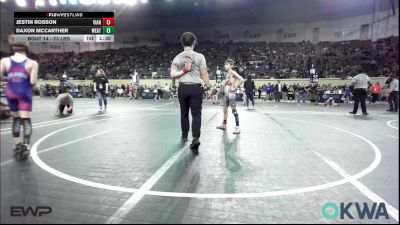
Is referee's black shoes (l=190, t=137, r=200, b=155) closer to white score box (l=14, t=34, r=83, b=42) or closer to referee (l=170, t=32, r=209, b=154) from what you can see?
referee (l=170, t=32, r=209, b=154)

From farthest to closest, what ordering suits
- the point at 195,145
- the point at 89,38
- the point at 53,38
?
the point at 89,38 < the point at 53,38 < the point at 195,145

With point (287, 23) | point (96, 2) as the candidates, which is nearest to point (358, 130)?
point (96, 2)

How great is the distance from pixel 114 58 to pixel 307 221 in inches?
1298

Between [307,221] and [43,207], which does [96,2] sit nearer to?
[43,207]

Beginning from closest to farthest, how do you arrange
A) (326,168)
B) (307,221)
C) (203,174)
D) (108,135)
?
(307,221), (203,174), (326,168), (108,135)

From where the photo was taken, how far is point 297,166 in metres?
3.70

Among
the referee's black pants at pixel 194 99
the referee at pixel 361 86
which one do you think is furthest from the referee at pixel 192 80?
the referee at pixel 361 86
